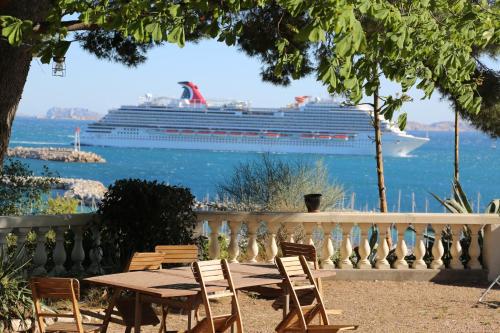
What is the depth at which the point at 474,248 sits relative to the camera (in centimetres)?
1020

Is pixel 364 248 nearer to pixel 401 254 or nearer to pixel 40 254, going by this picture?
pixel 401 254

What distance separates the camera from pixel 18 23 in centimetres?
570

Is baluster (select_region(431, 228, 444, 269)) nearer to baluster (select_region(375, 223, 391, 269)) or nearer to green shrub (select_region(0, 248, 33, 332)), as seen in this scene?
baluster (select_region(375, 223, 391, 269))

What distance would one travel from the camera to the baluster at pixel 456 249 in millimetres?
10172

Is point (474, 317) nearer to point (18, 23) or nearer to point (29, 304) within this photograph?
point (29, 304)

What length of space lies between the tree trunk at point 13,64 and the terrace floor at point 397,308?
2.21 meters

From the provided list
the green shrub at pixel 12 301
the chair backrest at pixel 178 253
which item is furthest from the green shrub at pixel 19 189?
the chair backrest at pixel 178 253

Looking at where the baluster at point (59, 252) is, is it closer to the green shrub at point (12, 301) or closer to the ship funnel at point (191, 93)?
the green shrub at point (12, 301)

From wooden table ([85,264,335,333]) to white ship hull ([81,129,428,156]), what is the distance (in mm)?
97677

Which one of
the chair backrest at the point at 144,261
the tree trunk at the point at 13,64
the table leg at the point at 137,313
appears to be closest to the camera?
the table leg at the point at 137,313

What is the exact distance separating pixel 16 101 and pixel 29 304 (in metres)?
2.10

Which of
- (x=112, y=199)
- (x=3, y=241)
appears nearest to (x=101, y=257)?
(x=112, y=199)

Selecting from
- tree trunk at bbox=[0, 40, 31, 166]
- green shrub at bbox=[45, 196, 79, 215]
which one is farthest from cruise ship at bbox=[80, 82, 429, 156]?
tree trunk at bbox=[0, 40, 31, 166]

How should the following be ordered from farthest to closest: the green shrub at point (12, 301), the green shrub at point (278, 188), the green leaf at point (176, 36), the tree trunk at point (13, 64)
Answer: the green shrub at point (278, 188), the tree trunk at point (13, 64), the green shrub at point (12, 301), the green leaf at point (176, 36)
